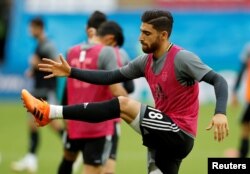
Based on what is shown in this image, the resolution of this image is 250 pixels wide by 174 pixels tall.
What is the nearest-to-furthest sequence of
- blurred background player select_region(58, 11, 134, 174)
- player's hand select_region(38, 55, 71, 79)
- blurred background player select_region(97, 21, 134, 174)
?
player's hand select_region(38, 55, 71, 79), blurred background player select_region(58, 11, 134, 174), blurred background player select_region(97, 21, 134, 174)

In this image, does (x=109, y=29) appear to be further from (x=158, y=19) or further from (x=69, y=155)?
(x=158, y=19)

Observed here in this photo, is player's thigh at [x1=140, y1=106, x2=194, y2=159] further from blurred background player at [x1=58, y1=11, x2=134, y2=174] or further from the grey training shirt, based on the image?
blurred background player at [x1=58, y1=11, x2=134, y2=174]

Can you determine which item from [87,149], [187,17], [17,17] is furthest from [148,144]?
[17,17]

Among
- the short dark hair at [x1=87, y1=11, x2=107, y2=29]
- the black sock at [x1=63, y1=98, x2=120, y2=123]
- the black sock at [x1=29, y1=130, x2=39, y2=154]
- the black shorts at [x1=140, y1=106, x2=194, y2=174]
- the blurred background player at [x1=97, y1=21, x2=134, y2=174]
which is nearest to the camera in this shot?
the black sock at [x1=63, y1=98, x2=120, y2=123]

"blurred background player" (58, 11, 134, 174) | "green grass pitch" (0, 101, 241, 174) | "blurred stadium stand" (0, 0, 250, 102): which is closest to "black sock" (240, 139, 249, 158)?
"green grass pitch" (0, 101, 241, 174)

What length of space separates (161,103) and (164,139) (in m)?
0.41

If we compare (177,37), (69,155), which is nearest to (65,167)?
(69,155)

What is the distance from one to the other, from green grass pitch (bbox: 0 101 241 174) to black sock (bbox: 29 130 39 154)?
0.29 meters

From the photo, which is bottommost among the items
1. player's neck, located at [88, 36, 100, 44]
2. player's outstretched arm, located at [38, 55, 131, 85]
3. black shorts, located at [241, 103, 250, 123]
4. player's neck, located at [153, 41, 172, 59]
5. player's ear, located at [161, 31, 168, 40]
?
black shorts, located at [241, 103, 250, 123]

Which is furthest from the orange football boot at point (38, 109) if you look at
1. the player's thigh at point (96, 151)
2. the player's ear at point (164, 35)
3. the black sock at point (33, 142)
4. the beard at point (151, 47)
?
the black sock at point (33, 142)

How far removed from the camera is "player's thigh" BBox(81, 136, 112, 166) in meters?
9.80

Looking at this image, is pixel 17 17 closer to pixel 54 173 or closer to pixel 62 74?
pixel 54 173

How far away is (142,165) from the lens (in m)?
13.5

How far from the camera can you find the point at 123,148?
50.8 ft
